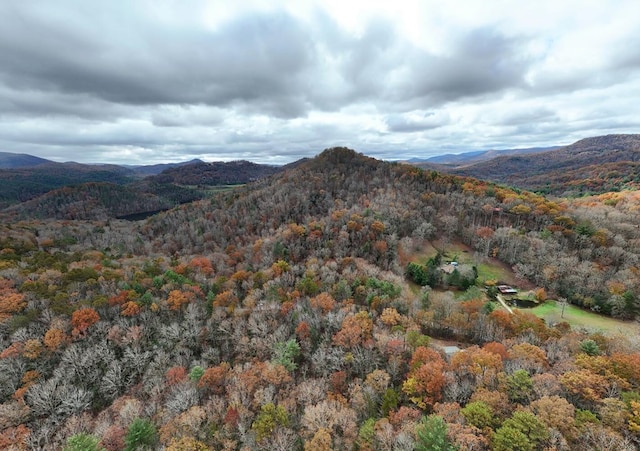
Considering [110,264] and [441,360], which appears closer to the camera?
[441,360]

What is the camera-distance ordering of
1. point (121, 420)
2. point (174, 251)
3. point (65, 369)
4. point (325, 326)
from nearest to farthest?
point (121, 420), point (65, 369), point (325, 326), point (174, 251)

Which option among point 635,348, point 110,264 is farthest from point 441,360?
point 110,264

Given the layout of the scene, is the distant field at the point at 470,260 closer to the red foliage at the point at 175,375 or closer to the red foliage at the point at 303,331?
the red foliage at the point at 303,331

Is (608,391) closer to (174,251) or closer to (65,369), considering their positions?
(65,369)

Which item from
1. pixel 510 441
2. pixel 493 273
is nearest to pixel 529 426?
pixel 510 441

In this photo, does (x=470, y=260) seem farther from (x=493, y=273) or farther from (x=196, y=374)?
(x=196, y=374)

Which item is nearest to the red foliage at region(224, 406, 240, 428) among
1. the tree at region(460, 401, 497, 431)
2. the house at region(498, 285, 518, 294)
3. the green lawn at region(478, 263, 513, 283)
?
the tree at region(460, 401, 497, 431)

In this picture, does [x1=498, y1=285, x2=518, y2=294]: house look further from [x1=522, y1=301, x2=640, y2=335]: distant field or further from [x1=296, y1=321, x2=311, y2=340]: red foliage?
[x1=296, y1=321, x2=311, y2=340]: red foliage
